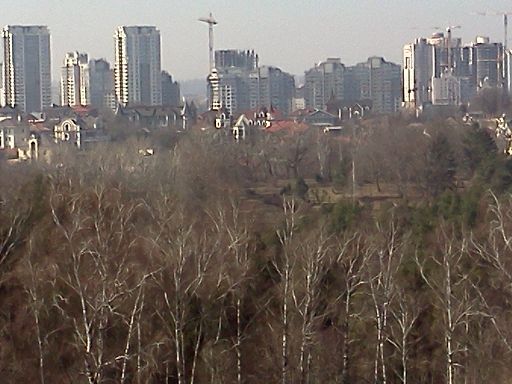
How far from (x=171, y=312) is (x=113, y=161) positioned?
1158cm

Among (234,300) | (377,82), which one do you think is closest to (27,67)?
(377,82)

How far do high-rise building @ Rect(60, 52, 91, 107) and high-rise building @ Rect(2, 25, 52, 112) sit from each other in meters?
1.58

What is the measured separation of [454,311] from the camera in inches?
330

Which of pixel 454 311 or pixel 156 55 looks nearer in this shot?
pixel 454 311

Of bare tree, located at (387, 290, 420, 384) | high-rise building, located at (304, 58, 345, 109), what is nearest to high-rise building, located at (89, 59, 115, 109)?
high-rise building, located at (304, 58, 345, 109)

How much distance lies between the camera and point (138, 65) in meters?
53.4

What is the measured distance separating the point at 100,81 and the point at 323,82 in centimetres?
1047

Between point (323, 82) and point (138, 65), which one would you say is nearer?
point (138, 65)

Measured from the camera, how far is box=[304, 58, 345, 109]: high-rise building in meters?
56.8

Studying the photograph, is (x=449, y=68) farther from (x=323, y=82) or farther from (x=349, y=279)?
(x=349, y=279)

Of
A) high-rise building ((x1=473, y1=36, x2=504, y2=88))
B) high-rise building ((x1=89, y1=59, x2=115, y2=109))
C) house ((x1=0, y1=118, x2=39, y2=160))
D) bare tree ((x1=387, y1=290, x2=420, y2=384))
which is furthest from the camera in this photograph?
high-rise building ((x1=473, y1=36, x2=504, y2=88))

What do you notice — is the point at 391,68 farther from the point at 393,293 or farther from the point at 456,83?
the point at 393,293

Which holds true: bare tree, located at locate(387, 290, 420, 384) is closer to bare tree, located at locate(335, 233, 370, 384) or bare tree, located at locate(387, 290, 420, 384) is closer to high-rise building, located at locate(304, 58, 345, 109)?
bare tree, located at locate(335, 233, 370, 384)

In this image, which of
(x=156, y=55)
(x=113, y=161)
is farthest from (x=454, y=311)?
(x=156, y=55)
